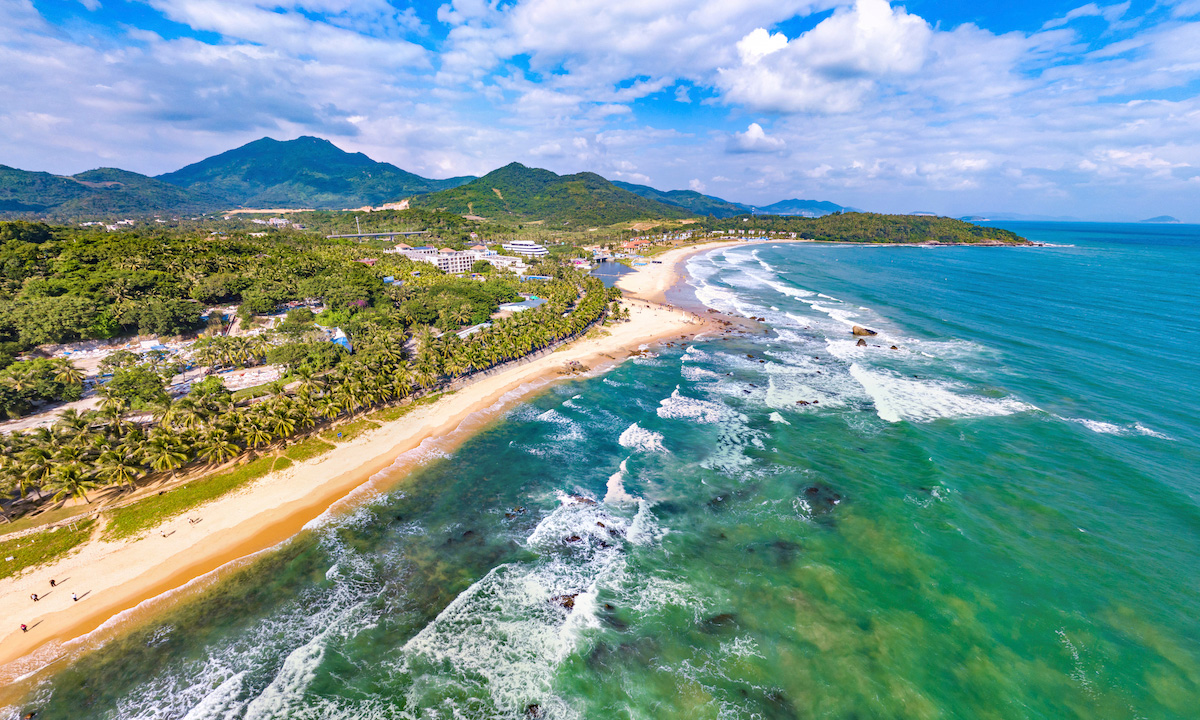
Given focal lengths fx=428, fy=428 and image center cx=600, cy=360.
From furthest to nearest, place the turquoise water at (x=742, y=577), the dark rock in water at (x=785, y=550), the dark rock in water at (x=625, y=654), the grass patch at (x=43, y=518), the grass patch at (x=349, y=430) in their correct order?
1. the grass patch at (x=349, y=430)
2. the dark rock in water at (x=785, y=550)
3. the grass patch at (x=43, y=518)
4. the dark rock in water at (x=625, y=654)
5. the turquoise water at (x=742, y=577)

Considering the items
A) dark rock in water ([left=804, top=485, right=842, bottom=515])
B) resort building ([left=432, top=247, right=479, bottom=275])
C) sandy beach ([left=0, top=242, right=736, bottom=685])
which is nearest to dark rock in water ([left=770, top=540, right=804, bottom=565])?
dark rock in water ([left=804, top=485, right=842, bottom=515])

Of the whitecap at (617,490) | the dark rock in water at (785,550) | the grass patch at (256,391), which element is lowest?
the dark rock in water at (785,550)

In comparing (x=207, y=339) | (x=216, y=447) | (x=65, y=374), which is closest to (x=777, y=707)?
(x=216, y=447)

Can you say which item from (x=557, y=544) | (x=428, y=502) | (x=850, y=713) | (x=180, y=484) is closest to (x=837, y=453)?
(x=850, y=713)

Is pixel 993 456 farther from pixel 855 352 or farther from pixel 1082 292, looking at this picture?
pixel 1082 292

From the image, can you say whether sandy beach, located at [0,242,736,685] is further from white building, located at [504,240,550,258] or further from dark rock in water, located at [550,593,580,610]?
white building, located at [504,240,550,258]

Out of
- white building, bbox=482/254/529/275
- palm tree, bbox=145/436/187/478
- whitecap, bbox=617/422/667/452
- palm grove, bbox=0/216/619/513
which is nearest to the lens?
palm tree, bbox=145/436/187/478

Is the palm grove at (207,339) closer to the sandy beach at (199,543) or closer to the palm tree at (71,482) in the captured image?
the palm tree at (71,482)

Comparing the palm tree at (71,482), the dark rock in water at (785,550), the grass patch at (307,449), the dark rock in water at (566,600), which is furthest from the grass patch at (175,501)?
the dark rock in water at (785,550)
